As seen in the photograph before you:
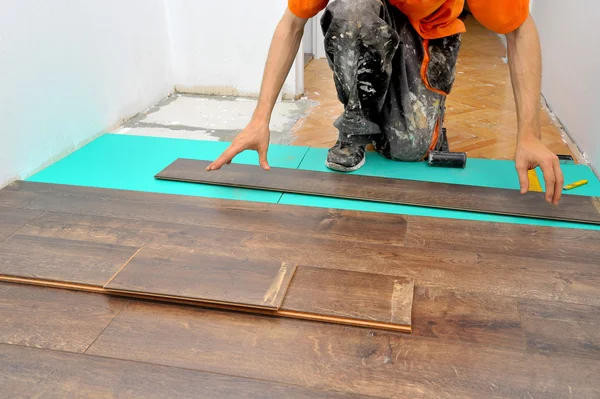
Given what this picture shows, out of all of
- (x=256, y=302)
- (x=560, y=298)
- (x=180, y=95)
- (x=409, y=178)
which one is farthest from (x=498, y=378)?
(x=180, y=95)

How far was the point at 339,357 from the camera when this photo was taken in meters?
1.26

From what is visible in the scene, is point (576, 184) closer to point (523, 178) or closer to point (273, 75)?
point (523, 178)

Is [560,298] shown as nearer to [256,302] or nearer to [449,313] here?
[449,313]

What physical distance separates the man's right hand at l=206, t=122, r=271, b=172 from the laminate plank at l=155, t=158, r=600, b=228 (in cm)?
28

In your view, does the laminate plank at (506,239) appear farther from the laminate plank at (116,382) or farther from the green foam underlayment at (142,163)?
the laminate plank at (116,382)

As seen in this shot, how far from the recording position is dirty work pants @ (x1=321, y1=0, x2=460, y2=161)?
2111 millimetres

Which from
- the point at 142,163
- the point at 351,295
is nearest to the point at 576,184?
the point at 351,295

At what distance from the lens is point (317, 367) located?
4.04ft

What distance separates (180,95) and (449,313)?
2.67 meters

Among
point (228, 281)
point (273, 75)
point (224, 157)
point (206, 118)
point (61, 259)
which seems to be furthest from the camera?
point (206, 118)

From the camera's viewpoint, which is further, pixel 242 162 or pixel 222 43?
pixel 222 43

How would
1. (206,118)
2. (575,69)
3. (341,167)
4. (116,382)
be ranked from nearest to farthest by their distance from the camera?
1. (116,382)
2. (341,167)
3. (575,69)
4. (206,118)

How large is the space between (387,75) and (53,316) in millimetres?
1565

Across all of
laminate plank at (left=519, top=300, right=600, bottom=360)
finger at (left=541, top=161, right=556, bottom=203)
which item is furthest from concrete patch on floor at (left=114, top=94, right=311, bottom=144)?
laminate plank at (left=519, top=300, right=600, bottom=360)
